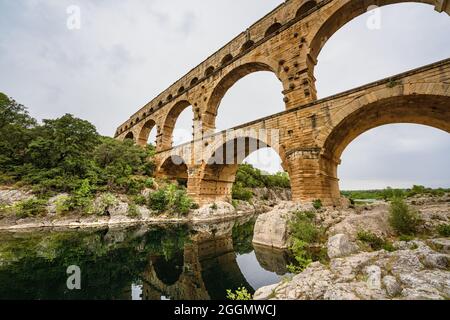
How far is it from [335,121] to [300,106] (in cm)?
165

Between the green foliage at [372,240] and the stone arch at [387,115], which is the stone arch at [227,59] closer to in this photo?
the stone arch at [387,115]

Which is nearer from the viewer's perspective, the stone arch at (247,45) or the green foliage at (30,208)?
the green foliage at (30,208)

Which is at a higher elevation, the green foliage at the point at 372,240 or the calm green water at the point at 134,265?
the green foliage at the point at 372,240

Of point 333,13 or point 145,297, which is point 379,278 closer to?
point 145,297

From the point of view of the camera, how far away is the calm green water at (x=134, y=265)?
375cm

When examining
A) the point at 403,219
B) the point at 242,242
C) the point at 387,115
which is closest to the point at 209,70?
the point at 387,115

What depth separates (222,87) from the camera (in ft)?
47.9

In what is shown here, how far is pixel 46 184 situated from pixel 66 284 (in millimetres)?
10271

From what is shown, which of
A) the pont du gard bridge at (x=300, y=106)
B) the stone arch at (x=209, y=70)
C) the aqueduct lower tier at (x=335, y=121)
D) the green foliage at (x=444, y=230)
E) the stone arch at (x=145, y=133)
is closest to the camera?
the green foliage at (x=444, y=230)

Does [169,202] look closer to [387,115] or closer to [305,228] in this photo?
[305,228]

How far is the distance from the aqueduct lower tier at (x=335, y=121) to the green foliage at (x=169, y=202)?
5.06m

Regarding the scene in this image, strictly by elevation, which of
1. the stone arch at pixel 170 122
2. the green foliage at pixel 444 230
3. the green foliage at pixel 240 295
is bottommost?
the green foliage at pixel 240 295

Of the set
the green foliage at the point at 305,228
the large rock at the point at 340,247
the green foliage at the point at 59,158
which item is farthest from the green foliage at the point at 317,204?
the green foliage at the point at 59,158
